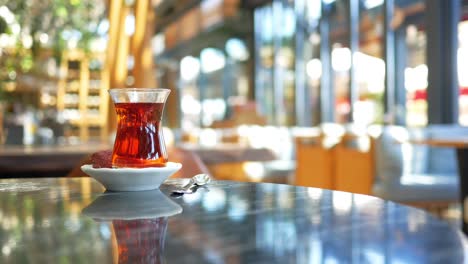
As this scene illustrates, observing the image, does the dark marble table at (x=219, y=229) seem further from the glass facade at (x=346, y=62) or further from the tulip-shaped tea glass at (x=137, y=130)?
the glass facade at (x=346, y=62)

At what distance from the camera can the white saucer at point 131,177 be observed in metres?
0.91

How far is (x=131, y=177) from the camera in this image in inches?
36.3

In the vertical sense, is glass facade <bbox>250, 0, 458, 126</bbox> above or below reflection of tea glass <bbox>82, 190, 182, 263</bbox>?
above

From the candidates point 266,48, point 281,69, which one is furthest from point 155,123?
point 266,48

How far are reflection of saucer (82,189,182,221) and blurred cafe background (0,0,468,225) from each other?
735 mm

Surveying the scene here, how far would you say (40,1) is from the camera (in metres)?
3.40

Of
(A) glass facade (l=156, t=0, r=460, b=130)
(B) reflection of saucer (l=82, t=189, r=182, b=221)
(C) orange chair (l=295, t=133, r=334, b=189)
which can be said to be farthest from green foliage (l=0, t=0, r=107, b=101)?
(A) glass facade (l=156, t=0, r=460, b=130)

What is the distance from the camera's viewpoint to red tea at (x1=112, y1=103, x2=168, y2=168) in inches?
38.1

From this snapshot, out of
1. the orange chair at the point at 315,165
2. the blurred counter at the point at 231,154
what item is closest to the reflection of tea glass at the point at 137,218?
the blurred counter at the point at 231,154

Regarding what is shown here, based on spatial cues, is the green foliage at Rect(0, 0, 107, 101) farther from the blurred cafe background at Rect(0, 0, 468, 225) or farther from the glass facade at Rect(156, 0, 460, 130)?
the glass facade at Rect(156, 0, 460, 130)

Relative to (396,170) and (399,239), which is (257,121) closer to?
(396,170)

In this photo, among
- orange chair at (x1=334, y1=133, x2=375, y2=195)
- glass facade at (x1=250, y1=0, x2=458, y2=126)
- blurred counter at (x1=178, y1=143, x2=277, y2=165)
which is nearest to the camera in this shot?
blurred counter at (x1=178, y1=143, x2=277, y2=165)

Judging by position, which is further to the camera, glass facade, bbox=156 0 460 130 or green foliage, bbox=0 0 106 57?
glass facade, bbox=156 0 460 130

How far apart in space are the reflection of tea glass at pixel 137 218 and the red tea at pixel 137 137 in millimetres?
63
